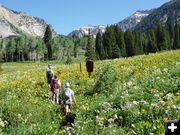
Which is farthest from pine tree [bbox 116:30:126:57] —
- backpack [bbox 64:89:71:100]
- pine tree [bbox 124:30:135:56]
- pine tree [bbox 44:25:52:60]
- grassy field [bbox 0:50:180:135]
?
backpack [bbox 64:89:71:100]

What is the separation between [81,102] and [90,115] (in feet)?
15.9

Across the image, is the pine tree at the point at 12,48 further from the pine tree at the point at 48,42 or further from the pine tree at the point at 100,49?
the pine tree at the point at 100,49

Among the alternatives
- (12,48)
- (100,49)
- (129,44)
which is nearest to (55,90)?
(129,44)

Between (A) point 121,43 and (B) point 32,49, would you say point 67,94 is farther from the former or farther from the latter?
(B) point 32,49

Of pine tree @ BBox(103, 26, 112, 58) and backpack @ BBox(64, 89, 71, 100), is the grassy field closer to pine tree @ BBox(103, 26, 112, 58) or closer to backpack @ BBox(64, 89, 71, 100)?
backpack @ BBox(64, 89, 71, 100)

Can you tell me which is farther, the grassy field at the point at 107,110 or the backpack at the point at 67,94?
the backpack at the point at 67,94

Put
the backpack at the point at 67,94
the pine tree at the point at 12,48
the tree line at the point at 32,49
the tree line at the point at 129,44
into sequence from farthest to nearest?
the pine tree at the point at 12,48
the tree line at the point at 32,49
the tree line at the point at 129,44
the backpack at the point at 67,94

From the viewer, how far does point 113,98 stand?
60.8 feet

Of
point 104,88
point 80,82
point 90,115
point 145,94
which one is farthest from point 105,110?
point 80,82

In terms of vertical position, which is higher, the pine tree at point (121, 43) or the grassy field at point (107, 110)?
the pine tree at point (121, 43)

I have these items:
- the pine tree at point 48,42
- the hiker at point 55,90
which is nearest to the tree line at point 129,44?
the pine tree at point 48,42

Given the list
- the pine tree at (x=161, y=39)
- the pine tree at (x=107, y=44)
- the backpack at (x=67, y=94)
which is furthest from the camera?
the pine tree at (x=107, y=44)

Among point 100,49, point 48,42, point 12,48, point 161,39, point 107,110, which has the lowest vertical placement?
point 107,110

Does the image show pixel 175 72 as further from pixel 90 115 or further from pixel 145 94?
pixel 90 115
